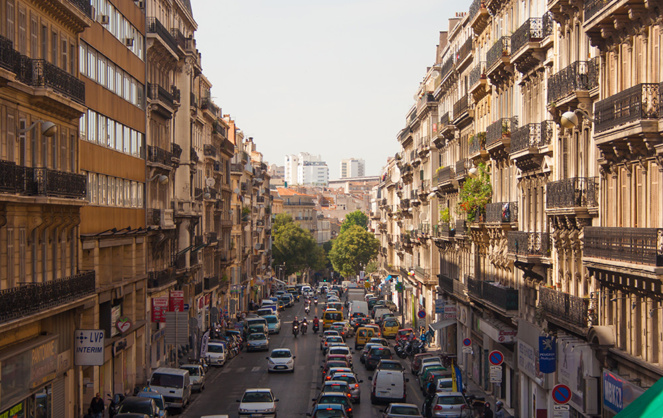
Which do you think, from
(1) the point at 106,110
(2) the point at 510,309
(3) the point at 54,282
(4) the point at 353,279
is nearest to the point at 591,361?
(2) the point at 510,309

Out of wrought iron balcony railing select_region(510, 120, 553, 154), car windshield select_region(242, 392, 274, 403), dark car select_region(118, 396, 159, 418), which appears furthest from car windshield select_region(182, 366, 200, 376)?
wrought iron balcony railing select_region(510, 120, 553, 154)

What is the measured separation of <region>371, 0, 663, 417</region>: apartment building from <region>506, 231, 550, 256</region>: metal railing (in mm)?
113

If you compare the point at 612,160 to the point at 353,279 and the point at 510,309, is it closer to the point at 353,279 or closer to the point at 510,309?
the point at 510,309

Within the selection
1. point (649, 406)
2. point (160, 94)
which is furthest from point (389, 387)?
point (649, 406)

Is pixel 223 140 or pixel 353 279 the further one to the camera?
pixel 353 279

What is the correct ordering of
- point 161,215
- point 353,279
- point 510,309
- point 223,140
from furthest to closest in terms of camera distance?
point 353,279, point 223,140, point 161,215, point 510,309

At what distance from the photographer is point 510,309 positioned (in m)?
37.8

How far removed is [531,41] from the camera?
108ft

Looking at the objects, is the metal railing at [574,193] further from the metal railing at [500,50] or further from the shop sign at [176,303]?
the shop sign at [176,303]

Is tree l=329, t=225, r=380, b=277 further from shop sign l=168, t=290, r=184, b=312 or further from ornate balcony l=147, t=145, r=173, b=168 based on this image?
shop sign l=168, t=290, r=184, b=312

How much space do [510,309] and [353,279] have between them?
133 m

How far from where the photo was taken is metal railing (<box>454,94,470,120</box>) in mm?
51312

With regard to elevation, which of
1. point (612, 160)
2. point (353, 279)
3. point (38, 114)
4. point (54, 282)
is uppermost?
point (38, 114)

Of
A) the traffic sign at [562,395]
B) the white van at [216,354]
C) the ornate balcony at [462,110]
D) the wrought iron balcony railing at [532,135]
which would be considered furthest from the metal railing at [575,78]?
the white van at [216,354]
